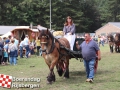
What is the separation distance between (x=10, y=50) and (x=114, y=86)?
374 inches

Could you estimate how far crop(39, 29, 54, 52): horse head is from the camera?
9.40 metres

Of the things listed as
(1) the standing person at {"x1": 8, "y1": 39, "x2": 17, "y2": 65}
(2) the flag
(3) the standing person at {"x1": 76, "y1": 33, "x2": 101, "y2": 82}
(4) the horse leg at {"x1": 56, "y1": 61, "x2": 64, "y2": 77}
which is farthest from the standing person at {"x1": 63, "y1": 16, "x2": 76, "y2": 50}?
(1) the standing person at {"x1": 8, "y1": 39, "x2": 17, "y2": 65}

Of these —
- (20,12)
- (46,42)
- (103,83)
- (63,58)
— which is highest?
(20,12)

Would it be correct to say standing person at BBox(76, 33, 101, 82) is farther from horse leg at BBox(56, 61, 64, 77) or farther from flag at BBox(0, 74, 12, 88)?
flag at BBox(0, 74, 12, 88)

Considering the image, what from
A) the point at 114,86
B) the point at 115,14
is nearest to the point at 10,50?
the point at 114,86

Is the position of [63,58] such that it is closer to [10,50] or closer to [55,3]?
[10,50]

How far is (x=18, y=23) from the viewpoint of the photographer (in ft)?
214

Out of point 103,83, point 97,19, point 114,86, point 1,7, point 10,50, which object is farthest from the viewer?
point 97,19

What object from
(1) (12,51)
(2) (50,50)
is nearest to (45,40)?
(2) (50,50)

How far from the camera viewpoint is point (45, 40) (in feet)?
31.0

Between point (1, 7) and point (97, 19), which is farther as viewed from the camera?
point (97, 19)

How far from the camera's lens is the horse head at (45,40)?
30.8 ft

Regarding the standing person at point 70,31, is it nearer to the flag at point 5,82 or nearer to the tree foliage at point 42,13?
the flag at point 5,82

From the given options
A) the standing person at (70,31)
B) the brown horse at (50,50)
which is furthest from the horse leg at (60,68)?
the standing person at (70,31)
